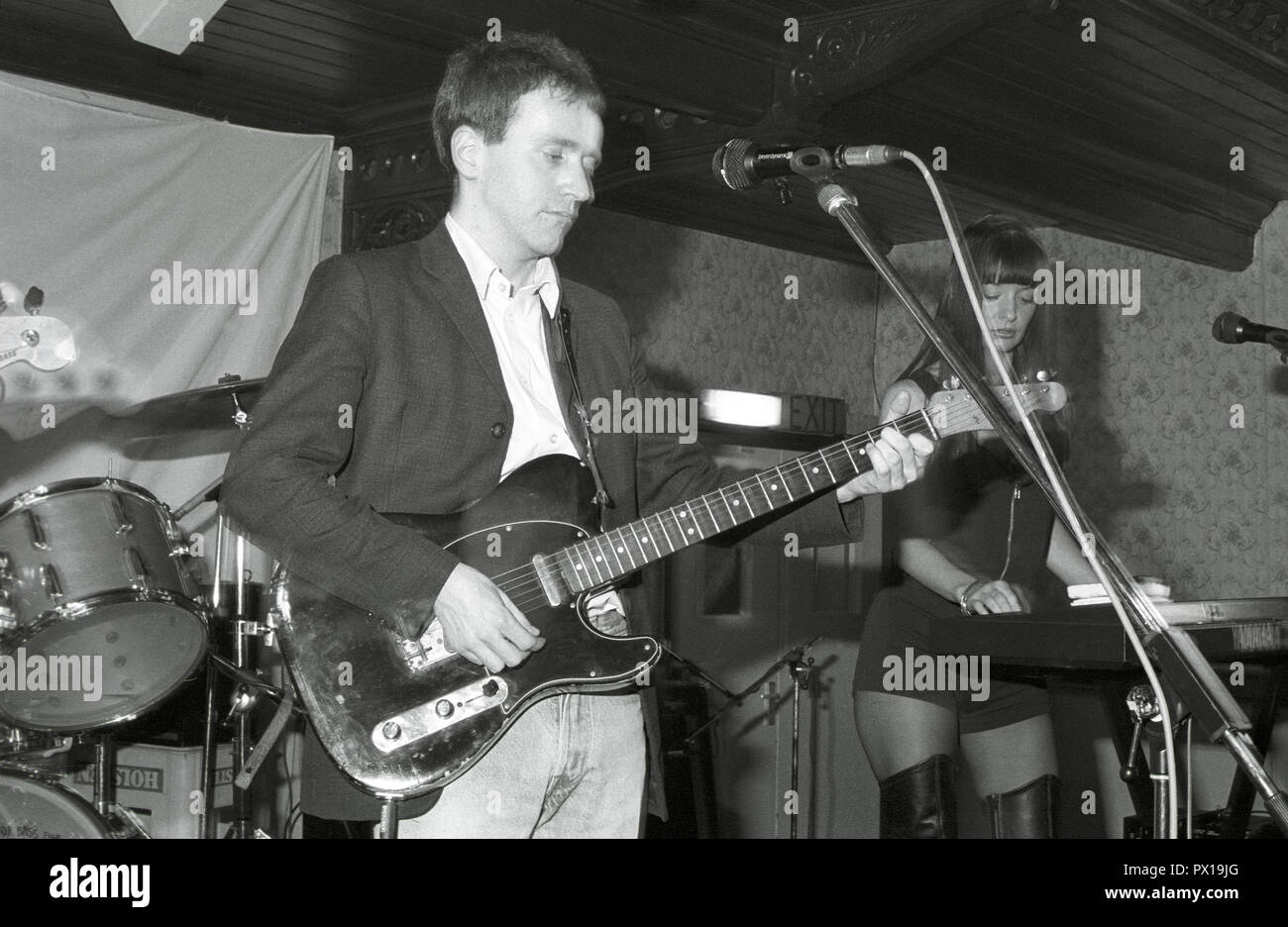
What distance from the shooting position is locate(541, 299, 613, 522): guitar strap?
67.4 inches

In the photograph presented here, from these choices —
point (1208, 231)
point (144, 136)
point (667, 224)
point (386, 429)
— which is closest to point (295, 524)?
point (386, 429)

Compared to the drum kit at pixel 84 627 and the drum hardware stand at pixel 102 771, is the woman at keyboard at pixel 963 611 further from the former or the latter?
the drum hardware stand at pixel 102 771

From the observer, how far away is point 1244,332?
8.11ft

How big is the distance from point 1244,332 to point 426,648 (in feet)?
5.87

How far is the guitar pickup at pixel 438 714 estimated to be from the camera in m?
1.52

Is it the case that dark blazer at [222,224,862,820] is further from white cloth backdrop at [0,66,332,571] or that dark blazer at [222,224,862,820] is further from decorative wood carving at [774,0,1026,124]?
decorative wood carving at [774,0,1026,124]

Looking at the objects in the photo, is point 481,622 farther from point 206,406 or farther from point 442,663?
point 206,406

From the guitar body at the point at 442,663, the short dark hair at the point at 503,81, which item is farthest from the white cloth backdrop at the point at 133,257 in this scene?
the guitar body at the point at 442,663

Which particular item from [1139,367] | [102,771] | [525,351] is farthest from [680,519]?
[1139,367]

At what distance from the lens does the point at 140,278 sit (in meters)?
3.54

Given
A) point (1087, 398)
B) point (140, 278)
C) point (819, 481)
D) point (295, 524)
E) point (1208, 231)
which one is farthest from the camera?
point (1087, 398)

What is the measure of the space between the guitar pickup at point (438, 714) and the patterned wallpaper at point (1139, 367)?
3.86m
